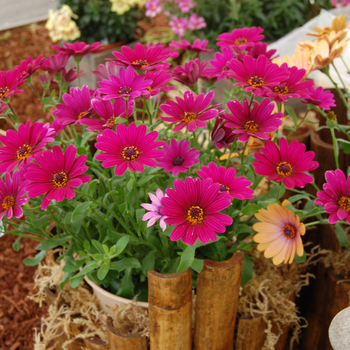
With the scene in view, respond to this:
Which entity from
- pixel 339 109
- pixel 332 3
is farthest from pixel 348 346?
pixel 332 3

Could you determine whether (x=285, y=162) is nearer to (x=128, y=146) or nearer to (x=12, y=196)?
(x=128, y=146)

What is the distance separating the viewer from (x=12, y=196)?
61 centimetres

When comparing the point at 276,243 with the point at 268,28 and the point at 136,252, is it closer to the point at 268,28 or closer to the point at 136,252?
the point at 136,252

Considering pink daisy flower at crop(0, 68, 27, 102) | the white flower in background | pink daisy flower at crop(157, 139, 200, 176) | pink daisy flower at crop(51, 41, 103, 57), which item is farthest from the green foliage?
pink daisy flower at crop(157, 139, 200, 176)

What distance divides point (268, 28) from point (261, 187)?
135cm

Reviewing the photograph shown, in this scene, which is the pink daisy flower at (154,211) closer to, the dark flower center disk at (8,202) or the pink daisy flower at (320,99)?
the dark flower center disk at (8,202)

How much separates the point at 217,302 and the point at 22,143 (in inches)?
15.8

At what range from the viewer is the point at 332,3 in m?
2.20

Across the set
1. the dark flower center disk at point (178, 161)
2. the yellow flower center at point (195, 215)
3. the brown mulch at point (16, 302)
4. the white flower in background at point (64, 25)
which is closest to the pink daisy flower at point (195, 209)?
the yellow flower center at point (195, 215)

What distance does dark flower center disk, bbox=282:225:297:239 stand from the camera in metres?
0.65

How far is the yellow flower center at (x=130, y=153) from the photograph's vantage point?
544 millimetres

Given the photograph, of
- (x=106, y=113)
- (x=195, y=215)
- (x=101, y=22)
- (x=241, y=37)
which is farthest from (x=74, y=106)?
(x=101, y=22)

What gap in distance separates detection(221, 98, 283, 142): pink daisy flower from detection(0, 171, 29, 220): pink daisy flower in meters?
0.32

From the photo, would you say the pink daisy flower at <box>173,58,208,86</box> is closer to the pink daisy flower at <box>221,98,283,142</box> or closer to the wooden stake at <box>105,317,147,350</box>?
the pink daisy flower at <box>221,98,283,142</box>
